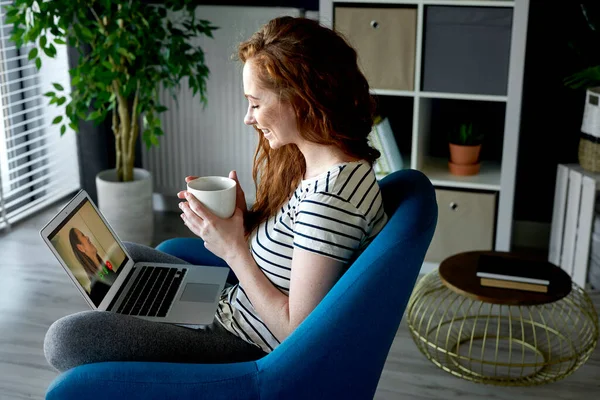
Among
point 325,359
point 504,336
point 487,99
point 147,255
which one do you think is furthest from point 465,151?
point 325,359

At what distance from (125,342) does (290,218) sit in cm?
41

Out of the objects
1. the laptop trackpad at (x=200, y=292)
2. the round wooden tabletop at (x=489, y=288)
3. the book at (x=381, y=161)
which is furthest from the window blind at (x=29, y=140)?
the round wooden tabletop at (x=489, y=288)

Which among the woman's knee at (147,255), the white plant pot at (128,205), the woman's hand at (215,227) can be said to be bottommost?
the white plant pot at (128,205)

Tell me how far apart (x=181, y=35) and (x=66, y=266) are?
1.79 meters

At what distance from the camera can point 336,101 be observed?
58.5 inches

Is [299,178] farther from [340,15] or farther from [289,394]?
[340,15]

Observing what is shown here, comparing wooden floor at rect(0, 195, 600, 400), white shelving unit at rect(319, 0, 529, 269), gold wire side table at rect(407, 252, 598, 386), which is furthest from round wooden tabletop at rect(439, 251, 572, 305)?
white shelving unit at rect(319, 0, 529, 269)

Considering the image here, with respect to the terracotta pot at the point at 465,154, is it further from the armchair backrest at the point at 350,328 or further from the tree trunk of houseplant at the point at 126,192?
the armchair backrest at the point at 350,328

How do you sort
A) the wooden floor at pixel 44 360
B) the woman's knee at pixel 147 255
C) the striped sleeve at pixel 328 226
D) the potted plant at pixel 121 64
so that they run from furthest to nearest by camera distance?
the potted plant at pixel 121 64 < the wooden floor at pixel 44 360 < the woman's knee at pixel 147 255 < the striped sleeve at pixel 328 226

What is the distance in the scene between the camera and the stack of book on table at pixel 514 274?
227 centimetres

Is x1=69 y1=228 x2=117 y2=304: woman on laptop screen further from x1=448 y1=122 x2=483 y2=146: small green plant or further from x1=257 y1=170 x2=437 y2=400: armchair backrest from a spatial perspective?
x1=448 y1=122 x2=483 y2=146: small green plant

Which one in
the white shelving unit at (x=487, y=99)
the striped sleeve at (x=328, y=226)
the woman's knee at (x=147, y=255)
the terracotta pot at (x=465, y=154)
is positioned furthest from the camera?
the terracotta pot at (x=465, y=154)

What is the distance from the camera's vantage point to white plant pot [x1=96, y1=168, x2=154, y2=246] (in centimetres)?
339

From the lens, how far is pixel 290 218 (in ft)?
5.11
